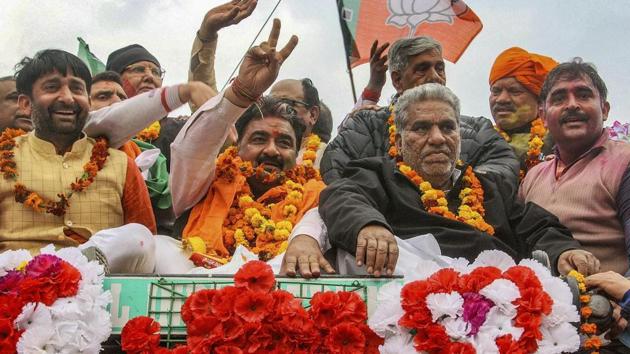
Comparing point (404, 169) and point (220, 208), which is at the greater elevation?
point (404, 169)

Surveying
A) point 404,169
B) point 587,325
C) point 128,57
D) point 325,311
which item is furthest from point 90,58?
point 587,325

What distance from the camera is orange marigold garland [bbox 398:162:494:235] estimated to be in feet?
14.0

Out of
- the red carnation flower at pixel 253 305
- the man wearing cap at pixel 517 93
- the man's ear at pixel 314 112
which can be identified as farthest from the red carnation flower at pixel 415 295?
the man's ear at pixel 314 112

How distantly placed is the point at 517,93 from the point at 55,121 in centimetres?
355

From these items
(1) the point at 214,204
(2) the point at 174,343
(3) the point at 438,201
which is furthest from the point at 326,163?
(2) the point at 174,343

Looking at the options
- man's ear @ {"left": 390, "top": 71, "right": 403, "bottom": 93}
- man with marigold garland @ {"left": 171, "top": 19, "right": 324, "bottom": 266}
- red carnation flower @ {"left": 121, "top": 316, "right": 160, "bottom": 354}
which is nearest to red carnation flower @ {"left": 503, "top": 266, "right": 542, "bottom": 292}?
red carnation flower @ {"left": 121, "top": 316, "right": 160, "bottom": 354}

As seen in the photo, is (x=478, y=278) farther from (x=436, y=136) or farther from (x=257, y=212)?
(x=257, y=212)

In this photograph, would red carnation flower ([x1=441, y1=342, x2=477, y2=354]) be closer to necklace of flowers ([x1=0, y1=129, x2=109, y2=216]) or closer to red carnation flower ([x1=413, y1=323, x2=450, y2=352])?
red carnation flower ([x1=413, y1=323, x2=450, y2=352])

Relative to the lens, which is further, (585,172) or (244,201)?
(244,201)

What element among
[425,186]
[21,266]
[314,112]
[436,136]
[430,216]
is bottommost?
[21,266]

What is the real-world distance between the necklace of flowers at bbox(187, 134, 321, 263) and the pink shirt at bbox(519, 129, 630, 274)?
135cm

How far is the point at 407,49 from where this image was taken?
19.3 feet

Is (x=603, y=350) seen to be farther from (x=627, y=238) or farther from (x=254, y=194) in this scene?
(x=254, y=194)

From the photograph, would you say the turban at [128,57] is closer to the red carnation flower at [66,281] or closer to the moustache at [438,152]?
the moustache at [438,152]
